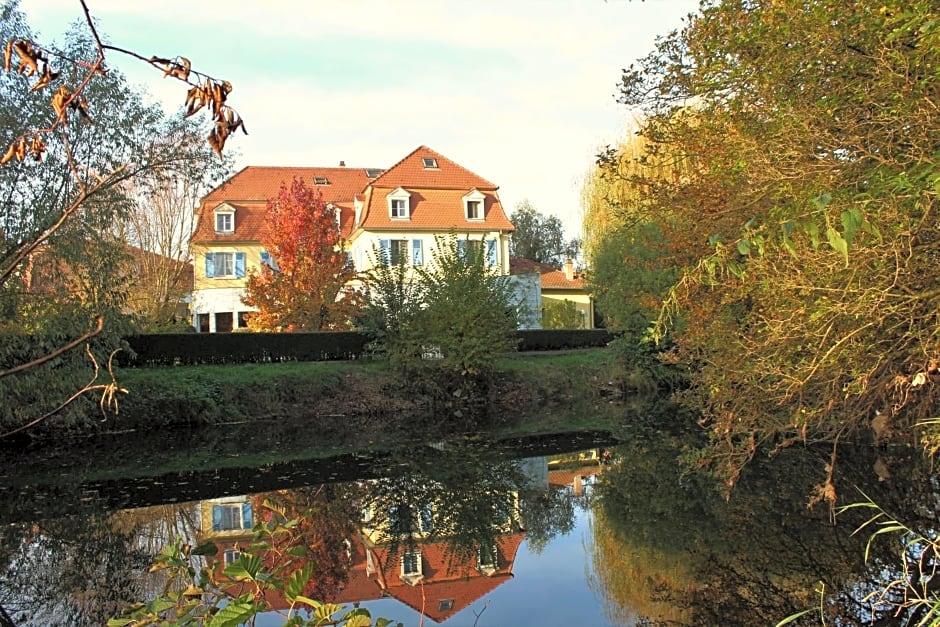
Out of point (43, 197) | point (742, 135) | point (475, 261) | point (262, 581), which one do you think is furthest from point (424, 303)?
point (262, 581)

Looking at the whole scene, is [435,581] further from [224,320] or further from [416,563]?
[224,320]

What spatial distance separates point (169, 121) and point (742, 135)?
1244 centimetres

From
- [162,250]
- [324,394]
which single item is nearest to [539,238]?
[162,250]

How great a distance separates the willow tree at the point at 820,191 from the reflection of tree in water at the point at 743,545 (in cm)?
73

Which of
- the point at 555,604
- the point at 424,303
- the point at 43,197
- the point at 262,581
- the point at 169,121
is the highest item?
the point at 169,121

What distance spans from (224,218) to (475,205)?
40.4ft

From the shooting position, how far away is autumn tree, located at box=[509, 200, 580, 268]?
60406 mm

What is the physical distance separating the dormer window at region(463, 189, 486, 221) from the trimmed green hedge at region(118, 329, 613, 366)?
51.2 ft

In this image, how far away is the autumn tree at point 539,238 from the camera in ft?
198

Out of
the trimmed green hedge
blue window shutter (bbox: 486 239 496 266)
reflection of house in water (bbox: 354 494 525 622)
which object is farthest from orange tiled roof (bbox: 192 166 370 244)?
reflection of house in water (bbox: 354 494 525 622)

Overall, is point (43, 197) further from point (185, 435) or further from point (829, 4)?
point (829, 4)

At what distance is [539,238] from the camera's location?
61812mm

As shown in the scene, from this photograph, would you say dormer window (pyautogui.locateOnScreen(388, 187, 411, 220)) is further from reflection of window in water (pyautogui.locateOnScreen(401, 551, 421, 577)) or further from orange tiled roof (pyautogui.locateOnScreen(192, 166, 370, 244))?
reflection of window in water (pyautogui.locateOnScreen(401, 551, 421, 577))

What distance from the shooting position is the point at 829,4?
19.2ft
